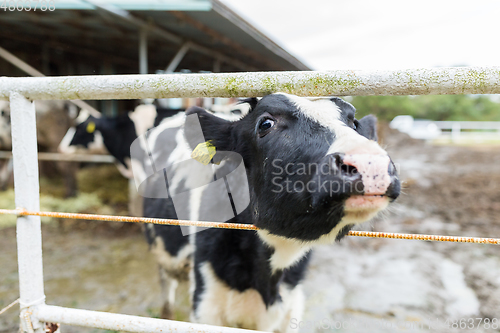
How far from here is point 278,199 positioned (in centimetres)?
140

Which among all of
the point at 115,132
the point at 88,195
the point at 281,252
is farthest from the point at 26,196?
the point at 88,195

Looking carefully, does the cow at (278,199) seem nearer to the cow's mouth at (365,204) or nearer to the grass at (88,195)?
the cow's mouth at (365,204)

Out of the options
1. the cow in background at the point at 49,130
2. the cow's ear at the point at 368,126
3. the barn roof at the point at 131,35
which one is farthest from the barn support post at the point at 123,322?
the cow in background at the point at 49,130

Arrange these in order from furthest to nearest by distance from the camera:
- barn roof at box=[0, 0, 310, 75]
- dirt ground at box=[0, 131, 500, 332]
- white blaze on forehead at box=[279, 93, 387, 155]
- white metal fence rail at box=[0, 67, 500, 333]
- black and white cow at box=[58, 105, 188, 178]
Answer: black and white cow at box=[58, 105, 188, 178], barn roof at box=[0, 0, 310, 75], dirt ground at box=[0, 131, 500, 332], white blaze on forehead at box=[279, 93, 387, 155], white metal fence rail at box=[0, 67, 500, 333]

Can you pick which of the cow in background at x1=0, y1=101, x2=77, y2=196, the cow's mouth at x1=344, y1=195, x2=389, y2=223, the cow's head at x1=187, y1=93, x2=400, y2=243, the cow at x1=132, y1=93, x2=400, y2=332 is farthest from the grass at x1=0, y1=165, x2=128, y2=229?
the cow's mouth at x1=344, y1=195, x2=389, y2=223

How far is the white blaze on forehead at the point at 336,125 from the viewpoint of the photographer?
3.45 feet

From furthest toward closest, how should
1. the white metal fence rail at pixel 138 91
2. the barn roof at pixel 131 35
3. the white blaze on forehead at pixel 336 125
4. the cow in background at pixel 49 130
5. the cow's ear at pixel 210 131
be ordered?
the cow in background at pixel 49 130
the barn roof at pixel 131 35
the cow's ear at pixel 210 131
the white blaze on forehead at pixel 336 125
the white metal fence rail at pixel 138 91

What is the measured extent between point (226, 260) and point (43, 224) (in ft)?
17.3

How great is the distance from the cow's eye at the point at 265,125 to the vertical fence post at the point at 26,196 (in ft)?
3.05

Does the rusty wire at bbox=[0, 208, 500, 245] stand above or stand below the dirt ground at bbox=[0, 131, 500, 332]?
above

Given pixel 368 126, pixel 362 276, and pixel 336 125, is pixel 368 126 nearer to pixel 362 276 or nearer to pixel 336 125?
pixel 336 125

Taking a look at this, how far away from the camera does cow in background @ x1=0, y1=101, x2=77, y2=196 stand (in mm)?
7023

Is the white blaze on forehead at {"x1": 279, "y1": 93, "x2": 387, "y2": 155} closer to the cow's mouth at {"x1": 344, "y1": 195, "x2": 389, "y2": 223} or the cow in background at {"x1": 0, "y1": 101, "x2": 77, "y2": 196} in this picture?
the cow's mouth at {"x1": 344, "y1": 195, "x2": 389, "y2": 223}

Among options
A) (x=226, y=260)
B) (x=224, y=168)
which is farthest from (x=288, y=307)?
(x=224, y=168)
